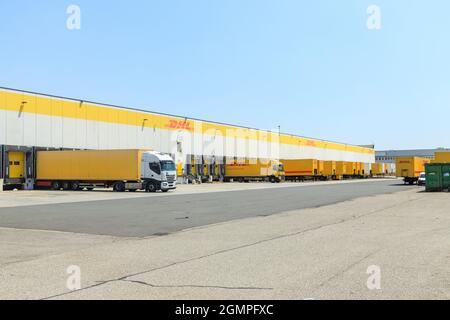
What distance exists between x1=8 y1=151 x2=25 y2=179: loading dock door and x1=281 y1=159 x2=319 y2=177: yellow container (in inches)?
1608

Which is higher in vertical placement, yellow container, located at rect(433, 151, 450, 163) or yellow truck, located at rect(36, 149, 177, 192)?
yellow container, located at rect(433, 151, 450, 163)

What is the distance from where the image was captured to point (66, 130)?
44.9m

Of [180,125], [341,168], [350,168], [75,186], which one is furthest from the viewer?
[350,168]

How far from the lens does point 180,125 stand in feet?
201

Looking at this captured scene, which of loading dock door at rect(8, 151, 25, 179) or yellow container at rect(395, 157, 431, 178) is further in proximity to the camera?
yellow container at rect(395, 157, 431, 178)

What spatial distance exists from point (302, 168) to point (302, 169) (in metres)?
0.14

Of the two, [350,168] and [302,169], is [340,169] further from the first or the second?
[302,169]

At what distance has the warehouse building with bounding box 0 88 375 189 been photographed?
132 feet

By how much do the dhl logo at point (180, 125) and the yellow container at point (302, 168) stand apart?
17.1 meters

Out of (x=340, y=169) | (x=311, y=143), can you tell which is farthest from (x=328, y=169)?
(x=311, y=143)

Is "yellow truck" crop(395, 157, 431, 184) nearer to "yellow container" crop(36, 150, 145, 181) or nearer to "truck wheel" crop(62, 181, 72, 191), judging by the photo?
"yellow container" crop(36, 150, 145, 181)

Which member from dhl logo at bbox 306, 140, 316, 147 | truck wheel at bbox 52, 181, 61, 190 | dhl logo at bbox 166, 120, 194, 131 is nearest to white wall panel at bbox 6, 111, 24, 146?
truck wheel at bbox 52, 181, 61, 190
